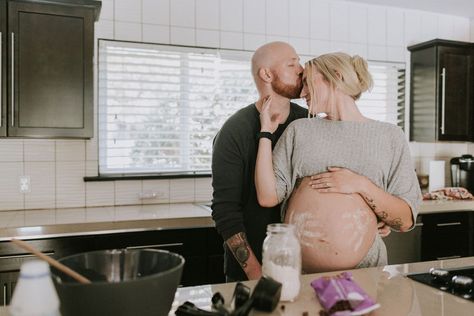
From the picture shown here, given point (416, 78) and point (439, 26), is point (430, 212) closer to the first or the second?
point (416, 78)

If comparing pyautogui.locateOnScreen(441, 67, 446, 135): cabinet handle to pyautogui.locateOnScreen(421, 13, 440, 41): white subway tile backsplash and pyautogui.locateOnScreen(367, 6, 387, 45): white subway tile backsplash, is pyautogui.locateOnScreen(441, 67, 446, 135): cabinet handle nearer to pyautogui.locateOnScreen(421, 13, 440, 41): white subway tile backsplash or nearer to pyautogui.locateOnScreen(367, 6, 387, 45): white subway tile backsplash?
pyautogui.locateOnScreen(421, 13, 440, 41): white subway tile backsplash

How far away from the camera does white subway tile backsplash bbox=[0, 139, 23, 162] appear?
2803mm

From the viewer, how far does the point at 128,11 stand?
10.0 ft

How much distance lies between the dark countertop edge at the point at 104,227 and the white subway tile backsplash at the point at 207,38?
1.36m

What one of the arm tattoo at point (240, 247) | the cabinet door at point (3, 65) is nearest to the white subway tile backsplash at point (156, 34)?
the cabinet door at point (3, 65)

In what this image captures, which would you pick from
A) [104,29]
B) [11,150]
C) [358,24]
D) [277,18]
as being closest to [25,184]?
[11,150]

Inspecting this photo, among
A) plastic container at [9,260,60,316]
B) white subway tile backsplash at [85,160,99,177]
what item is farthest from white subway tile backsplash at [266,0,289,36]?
plastic container at [9,260,60,316]

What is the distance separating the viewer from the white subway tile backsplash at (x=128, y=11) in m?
3.03

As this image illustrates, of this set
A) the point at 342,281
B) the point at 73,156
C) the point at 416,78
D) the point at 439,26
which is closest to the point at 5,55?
the point at 73,156

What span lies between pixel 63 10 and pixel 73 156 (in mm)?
915

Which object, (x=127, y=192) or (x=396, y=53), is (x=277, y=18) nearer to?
(x=396, y=53)

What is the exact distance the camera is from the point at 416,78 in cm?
386

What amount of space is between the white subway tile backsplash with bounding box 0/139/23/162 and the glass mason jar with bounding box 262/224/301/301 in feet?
7.49

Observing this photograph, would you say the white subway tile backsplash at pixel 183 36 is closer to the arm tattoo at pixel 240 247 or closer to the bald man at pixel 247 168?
the bald man at pixel 247 168
